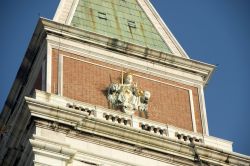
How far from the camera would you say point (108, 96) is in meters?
39.7

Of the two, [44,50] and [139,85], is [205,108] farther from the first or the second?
[44,50]

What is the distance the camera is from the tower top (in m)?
42.9

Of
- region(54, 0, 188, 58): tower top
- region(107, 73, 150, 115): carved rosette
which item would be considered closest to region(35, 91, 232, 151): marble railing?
region(107, 73, 150, 115): carved rosette

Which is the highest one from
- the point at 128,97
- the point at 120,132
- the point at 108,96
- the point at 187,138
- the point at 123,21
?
the point at 123,21

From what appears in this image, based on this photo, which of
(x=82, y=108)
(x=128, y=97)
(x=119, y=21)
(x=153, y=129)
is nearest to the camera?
(x=82, y=108)

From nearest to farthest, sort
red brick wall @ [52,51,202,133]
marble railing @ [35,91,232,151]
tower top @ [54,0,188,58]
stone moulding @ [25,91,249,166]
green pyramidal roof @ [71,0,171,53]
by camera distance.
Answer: stone moulding @ [25,91,249,166] → marble railing @ [35,91,232,151] → red brick wall @ [52,51,202,133] → tower top @ [54,0,188,58] → green pyramidal roof @ [71,0,171,53]

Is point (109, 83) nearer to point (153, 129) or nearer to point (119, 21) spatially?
point (153, 129)

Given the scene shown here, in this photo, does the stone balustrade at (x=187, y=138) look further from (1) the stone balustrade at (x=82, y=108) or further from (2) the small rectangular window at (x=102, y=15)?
(2) the small rectangular window at (x=102, y=15)

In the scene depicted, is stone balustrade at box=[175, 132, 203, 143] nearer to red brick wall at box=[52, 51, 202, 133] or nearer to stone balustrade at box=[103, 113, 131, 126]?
red brick wall at box=[52, 51, 202, 133]

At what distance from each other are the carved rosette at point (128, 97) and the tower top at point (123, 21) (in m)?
2.04

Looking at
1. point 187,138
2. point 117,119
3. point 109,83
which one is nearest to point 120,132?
point 117,119

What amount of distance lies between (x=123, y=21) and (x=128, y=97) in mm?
5305

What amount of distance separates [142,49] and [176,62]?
4.43 feet

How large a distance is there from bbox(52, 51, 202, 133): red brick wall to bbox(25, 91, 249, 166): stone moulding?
1349mm
